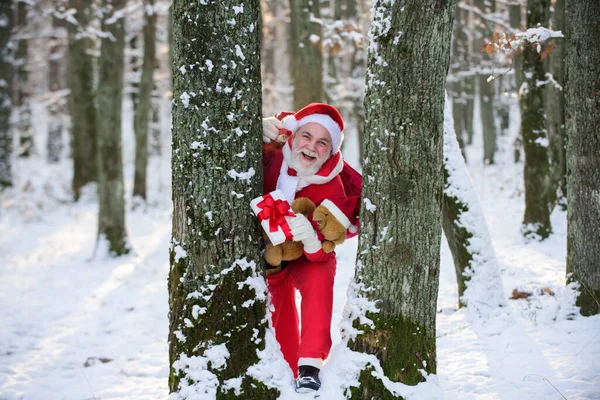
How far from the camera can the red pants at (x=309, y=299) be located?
9.42ft

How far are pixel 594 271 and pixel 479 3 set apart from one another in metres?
10.4

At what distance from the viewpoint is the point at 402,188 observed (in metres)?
2.57

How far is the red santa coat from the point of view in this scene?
9.48 ft

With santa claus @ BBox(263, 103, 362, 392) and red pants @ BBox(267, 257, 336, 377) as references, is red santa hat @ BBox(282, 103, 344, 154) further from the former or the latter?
red pants @ BBox(267, 257, 336, 377)

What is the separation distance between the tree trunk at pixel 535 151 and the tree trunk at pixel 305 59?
323 cm

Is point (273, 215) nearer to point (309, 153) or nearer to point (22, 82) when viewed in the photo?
point (309, 153)

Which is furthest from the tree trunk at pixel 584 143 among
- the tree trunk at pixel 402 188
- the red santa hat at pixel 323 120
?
the red santa hat at pixel 323 120

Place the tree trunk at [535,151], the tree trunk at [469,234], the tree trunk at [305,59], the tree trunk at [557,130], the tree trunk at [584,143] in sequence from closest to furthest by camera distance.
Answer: the tree trunk at [584,143]
the tree trunk at [469,234]
the tree trunk at [305,59]
the tree trunk at [535,151]
the tree trunk at [557,130]

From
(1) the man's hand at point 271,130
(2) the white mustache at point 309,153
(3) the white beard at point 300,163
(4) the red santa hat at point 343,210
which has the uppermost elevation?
(1) the man's hand at point 271,130

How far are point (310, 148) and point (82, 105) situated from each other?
12.3 metres

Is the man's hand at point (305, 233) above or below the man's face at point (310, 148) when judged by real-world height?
below

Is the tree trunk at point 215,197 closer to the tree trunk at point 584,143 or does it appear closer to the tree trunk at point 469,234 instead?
the tree trunk at point 469,234

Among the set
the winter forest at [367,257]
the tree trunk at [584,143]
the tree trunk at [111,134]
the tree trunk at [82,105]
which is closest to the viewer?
the winter forest at [367,257]

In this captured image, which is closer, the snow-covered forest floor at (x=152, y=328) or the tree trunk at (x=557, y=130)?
the snow-covered forest floor at (x=152, y=328)
